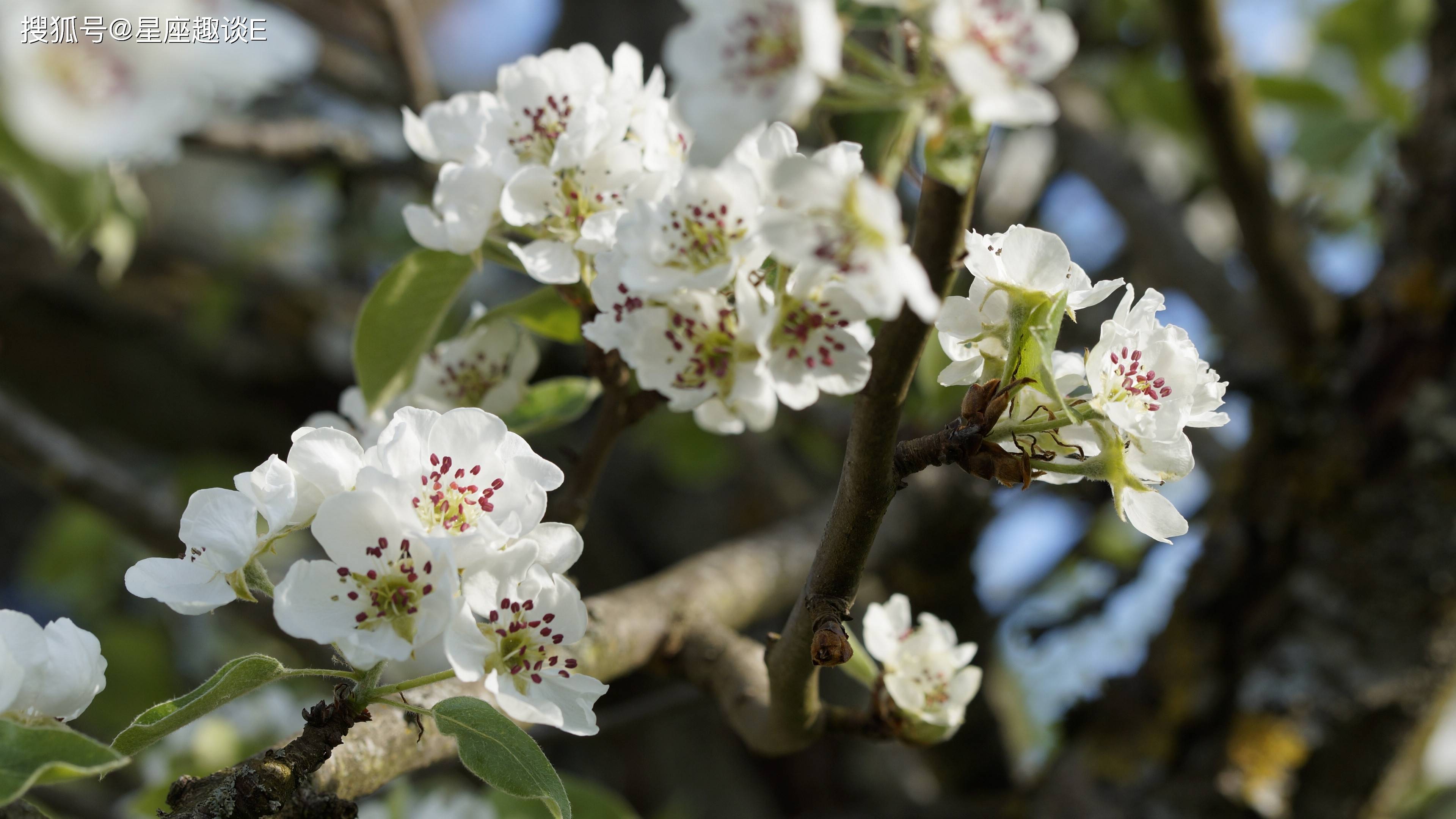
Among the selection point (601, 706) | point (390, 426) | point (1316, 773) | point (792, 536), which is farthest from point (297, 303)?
point (1316, 773)

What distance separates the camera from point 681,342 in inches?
25.2

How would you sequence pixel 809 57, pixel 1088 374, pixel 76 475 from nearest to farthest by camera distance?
1. pixel 809 57
2. pixel 1088 374
3. pixel 76 475

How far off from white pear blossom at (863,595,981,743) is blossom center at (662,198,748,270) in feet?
1.18

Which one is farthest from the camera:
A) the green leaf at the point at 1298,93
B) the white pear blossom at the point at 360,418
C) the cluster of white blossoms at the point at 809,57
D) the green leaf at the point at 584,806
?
the green leaf at the point at 1298,93

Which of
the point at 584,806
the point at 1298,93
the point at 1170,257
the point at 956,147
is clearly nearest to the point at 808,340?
the point at 956,147

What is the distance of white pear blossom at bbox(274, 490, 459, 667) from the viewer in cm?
60

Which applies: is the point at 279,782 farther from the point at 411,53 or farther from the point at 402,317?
the point at 411,53

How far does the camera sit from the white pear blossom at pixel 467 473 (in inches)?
25.4

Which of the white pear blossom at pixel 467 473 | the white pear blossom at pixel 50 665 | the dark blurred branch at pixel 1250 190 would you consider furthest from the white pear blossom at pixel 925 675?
the dark blurred branch at pixel 1250 190

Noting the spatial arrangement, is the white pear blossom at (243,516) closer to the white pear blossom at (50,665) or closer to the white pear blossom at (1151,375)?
the white pear blossom at (50,665)

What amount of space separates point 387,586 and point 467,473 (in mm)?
84

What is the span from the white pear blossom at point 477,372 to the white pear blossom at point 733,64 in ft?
1.59

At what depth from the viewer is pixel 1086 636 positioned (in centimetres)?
223

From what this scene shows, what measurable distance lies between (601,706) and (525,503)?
6.33ft
